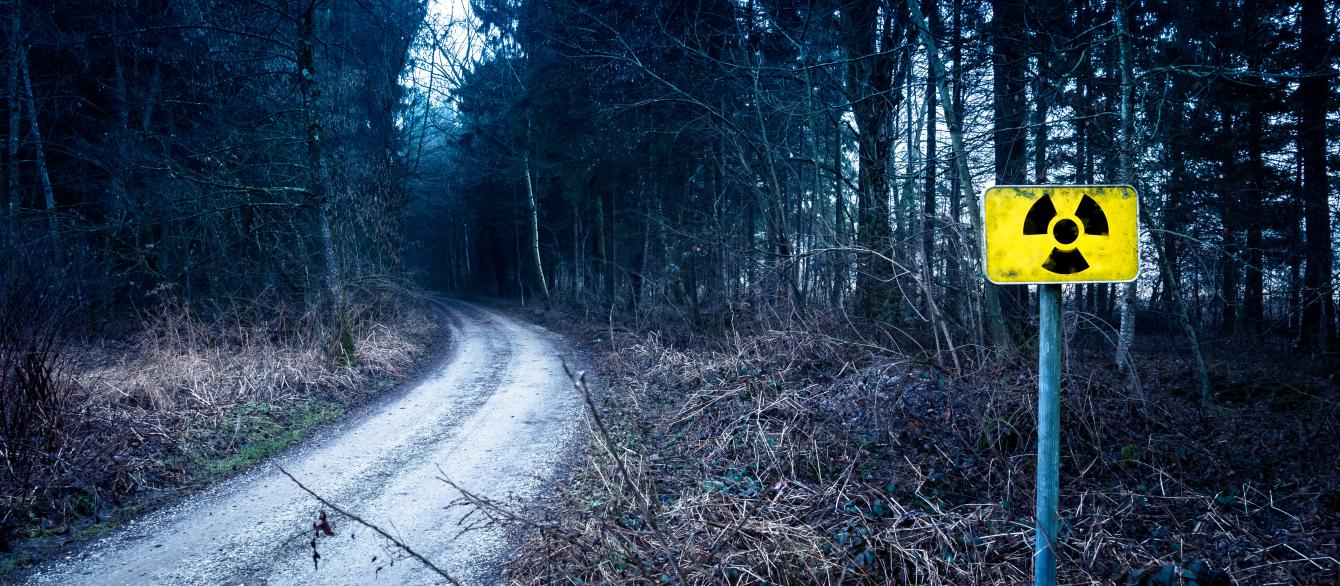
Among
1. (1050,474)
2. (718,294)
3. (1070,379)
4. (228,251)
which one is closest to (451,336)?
(228,251)

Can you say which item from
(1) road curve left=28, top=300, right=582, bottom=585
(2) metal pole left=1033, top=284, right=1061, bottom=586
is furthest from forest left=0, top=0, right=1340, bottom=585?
(2) metal pole left=1033, top=284, right=1061, bottom=586

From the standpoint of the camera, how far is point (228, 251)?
12984mm

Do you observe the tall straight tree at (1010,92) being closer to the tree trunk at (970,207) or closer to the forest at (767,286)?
the forest at (767,286)

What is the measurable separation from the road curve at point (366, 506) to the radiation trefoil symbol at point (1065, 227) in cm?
342

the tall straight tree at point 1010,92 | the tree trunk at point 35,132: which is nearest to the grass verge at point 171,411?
the tree trunk at point 35,132

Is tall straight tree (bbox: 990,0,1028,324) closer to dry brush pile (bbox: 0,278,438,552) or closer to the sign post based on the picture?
the sign post

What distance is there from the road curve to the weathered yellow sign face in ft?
11.0

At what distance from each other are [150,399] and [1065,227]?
8.72 metres

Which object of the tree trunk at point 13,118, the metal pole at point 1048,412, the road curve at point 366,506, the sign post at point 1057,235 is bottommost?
the road curve at point 366,506

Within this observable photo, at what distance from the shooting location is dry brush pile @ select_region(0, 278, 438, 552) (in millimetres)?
4738

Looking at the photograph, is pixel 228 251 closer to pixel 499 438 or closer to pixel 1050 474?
pixel 499 438

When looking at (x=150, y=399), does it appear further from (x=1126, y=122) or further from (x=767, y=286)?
(x=1126, y=122)

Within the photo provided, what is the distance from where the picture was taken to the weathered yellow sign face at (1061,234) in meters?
1.83

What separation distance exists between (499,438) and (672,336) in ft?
18.2
